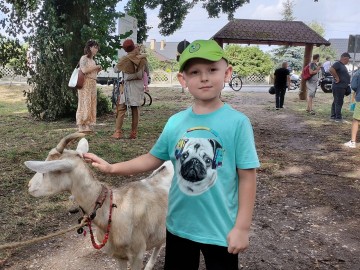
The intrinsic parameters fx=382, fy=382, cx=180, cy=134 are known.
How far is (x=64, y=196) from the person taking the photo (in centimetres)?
509

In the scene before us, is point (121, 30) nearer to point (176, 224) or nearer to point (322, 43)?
point (176, 224)

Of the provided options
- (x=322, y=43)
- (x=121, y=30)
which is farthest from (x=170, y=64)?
(x=121, y=30)

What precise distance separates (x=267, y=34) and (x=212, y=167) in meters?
20.2

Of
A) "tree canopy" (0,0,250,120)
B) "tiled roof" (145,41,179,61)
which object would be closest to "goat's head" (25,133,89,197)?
"tree canopy" (0,0,250,120)

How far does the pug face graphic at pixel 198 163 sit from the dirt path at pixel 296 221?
1.91 metres

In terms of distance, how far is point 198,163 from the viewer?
1.87m

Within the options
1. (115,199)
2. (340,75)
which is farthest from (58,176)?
(340,75)

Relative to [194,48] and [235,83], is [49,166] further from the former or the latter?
[235,83]

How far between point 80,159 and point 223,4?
39.7ft

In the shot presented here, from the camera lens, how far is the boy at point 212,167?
5.95 feet

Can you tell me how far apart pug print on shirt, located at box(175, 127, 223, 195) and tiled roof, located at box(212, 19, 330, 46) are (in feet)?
59.7

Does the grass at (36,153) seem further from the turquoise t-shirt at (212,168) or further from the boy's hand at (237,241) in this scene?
the boy's hand at (237,241)

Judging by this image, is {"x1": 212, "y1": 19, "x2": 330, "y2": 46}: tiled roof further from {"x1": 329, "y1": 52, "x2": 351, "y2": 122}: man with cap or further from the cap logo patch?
the cap logo patch

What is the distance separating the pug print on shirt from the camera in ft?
6.05
